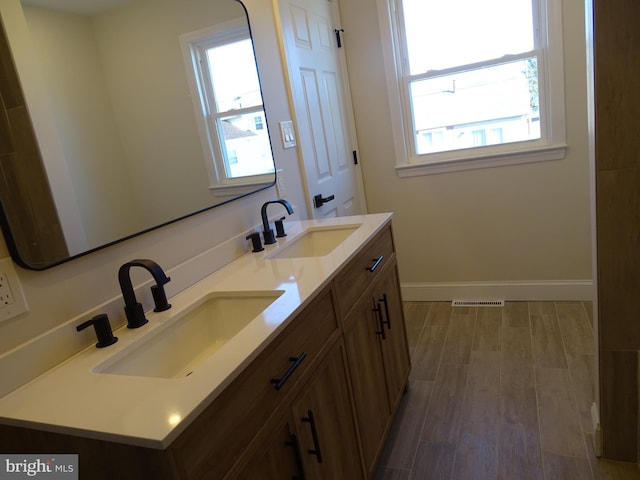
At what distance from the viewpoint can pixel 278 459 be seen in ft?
3.46

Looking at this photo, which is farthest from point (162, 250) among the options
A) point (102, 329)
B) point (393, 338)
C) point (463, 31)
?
point (463, 31)

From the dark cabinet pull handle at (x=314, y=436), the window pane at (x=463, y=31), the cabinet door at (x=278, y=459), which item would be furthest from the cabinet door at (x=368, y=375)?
the window pane at (x=463, y=31)

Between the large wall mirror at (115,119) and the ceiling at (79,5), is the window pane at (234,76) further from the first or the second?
the ceiling at (79,5)

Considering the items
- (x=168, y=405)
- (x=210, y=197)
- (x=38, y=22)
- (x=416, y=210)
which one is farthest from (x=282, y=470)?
(x=416, y=210)

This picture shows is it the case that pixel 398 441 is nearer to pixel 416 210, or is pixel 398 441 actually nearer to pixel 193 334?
pixel 193 334

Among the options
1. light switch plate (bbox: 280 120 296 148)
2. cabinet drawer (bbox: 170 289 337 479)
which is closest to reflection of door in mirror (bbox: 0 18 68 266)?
cabinet drawer (bbox: 170 289 337 479)

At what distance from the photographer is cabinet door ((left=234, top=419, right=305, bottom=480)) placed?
38.0 inches

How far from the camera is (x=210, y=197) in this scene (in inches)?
66.6

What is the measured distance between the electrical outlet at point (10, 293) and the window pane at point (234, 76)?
103cm

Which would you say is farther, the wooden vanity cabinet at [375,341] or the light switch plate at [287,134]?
the light switch plate at [287,134]

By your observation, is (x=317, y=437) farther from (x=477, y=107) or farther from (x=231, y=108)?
(x=477, y=107)

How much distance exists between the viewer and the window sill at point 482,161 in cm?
280

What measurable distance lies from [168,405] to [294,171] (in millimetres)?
1652

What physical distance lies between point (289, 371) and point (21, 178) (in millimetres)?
765
